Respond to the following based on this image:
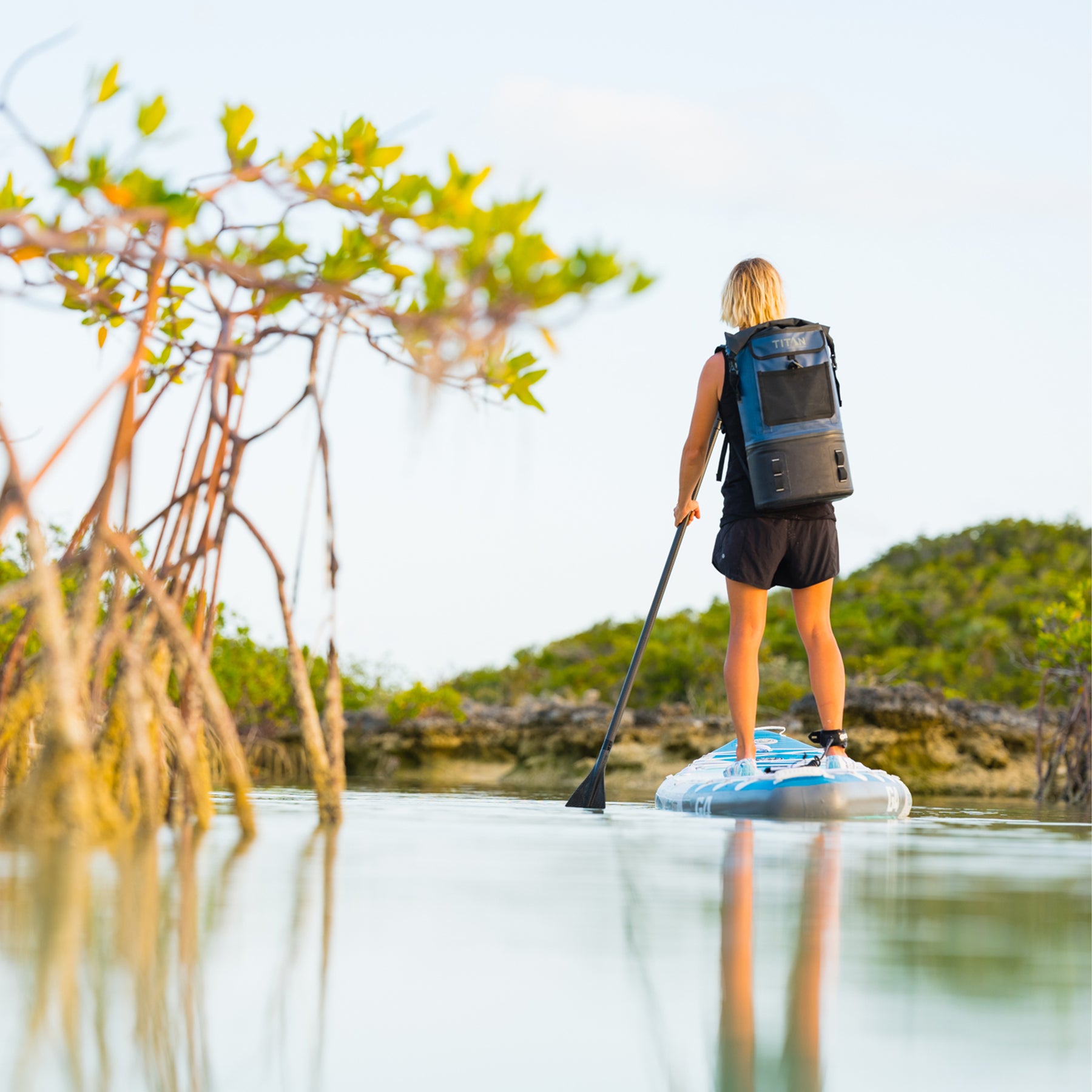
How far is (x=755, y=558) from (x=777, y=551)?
0.33 feet

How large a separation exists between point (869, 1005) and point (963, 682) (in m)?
17.6

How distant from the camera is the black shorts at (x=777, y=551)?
505 centimetres

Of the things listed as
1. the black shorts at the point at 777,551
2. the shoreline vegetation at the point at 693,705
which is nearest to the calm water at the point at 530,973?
the shoreline vegetation at the point at 693,705

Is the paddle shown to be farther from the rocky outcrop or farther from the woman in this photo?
the rocky outcrop

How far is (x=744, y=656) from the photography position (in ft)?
16.5

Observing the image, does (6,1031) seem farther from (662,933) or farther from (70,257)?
(70,257)

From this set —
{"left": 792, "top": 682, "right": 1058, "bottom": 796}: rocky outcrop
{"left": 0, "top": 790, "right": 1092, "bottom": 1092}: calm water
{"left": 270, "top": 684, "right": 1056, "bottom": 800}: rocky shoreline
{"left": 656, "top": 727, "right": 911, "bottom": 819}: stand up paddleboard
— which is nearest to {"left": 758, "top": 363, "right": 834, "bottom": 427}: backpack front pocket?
{"left": 656, "top": 727, "right": 911, "bottom": 819}: stand up paddleboard

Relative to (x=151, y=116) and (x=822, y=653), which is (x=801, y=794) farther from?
(x=151, y=116)

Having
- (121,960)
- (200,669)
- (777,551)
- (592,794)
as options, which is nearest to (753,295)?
(777,551)

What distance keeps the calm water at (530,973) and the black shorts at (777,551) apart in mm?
2101

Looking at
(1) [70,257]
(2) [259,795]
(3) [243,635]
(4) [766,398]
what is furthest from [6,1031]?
(3) [243,635]

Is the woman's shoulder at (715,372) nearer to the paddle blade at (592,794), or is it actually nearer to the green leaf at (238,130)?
the paddle blade at (592,794)

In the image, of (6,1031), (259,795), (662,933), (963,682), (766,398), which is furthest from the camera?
(963,682)

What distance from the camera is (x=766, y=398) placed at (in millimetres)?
4938
